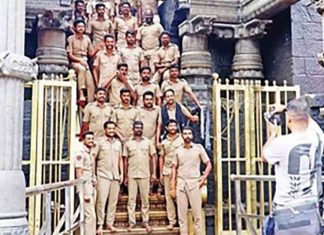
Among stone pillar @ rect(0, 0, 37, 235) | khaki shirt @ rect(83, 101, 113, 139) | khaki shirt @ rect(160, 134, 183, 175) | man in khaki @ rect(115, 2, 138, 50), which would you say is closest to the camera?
stone pillar @ rect(0, 0, 37, 235)

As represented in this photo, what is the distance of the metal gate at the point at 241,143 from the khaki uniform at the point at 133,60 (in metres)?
1.38

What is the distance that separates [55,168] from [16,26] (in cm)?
349

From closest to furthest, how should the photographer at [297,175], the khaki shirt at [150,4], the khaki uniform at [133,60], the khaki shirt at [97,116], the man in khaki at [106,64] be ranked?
the photographer at [297,175] < the khaki shirt at [97,116] < the man in khaki at [106,64] < the khaki uniform at [133,60] < the khaki shirt at [150,4]

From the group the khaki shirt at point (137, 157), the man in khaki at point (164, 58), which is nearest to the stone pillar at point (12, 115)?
the khaki shirt at point (137, 157)

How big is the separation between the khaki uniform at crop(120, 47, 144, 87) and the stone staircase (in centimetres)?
183

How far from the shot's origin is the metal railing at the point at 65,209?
11.0 feet

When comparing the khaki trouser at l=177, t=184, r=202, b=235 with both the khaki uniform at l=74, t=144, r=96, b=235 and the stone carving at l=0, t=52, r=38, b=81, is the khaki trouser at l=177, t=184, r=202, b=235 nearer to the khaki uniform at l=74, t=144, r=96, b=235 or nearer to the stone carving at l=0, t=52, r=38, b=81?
the khaki uniform at l=74, t=144, r=96, b=235

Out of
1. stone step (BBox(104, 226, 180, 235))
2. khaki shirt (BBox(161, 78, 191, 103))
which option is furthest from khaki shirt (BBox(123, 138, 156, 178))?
khaki shirt (BBox(161, 78, 191, 103))

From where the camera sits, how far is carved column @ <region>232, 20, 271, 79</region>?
8000mm

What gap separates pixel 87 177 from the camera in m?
5.47

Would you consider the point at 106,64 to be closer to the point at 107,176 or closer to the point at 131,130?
the point at 131,130

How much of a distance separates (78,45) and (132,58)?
2.72 ft

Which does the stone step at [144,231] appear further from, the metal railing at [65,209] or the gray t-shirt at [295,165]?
the gray t-shirt at [295,165]

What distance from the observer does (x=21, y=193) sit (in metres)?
2.52
